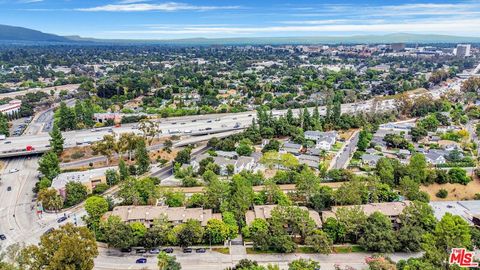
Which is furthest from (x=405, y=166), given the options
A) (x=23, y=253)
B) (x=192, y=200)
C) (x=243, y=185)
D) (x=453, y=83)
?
(x=453, y=83)

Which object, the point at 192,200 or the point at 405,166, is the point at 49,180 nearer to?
the point at 192,200

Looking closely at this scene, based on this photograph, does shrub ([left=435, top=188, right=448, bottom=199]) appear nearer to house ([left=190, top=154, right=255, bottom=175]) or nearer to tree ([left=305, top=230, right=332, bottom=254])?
tree ([left=305, top=230, right=332, bottom=254])

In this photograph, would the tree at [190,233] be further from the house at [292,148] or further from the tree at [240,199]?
the house at [292,148]

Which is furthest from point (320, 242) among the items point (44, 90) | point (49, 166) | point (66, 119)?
point (44, 90)

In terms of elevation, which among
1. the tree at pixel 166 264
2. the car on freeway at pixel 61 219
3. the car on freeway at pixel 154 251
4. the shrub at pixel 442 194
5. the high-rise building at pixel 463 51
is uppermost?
the high-rise building at pixel 463 51

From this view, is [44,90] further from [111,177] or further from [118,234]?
[118,234]

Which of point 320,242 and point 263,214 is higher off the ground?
point 263,214

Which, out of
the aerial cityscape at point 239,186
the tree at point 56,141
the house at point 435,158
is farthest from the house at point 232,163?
the house at point 435,158
